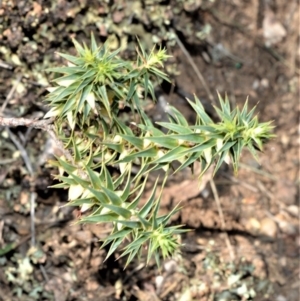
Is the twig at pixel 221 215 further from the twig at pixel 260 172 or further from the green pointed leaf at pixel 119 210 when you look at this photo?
the green pointed leaf at pixel 119 210

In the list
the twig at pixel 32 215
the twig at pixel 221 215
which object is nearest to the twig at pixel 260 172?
the twig at pixel 221 215

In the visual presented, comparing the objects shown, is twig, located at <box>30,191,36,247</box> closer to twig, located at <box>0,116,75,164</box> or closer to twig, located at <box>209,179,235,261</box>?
twig, located at <box>0,116,75,164</box>

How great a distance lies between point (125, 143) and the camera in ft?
8.38

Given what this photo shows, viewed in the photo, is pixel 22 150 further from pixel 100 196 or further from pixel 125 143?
pixel 100 196

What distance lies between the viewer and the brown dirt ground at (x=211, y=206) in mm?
3129

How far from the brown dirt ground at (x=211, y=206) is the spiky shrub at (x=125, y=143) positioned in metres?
0.49

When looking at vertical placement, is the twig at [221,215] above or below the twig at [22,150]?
below

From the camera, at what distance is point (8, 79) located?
3252 millimetres

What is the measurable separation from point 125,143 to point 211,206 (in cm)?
123

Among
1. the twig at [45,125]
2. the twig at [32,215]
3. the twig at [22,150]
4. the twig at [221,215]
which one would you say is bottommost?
the twig at [221,215]

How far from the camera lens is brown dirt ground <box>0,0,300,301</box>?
3.13 meters

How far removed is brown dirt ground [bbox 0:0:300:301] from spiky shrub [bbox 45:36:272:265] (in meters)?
0.49

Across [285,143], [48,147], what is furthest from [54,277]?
[285,143]

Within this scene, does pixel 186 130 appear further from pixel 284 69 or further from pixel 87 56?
pixel 284 69
